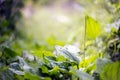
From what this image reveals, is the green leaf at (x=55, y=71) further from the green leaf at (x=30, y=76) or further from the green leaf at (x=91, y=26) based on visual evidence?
the green leaf at (x=91, y=26)

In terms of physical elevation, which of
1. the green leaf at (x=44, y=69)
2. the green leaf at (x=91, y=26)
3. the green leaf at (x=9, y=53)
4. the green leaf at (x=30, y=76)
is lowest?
the green leaf at (x=30, y=76)

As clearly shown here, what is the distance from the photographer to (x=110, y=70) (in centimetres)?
74

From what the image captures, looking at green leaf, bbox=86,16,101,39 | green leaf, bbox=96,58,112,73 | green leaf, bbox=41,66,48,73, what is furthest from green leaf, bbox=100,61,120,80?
green leaf, bbox=86,16,101,39

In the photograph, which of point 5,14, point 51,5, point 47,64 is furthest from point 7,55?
point 51,5

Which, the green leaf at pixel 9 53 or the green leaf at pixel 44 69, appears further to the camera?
the green leaf at pixel 9 53

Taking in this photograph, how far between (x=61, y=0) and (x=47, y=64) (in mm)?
4447

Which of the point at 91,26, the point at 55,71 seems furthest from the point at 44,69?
the point at 91,26

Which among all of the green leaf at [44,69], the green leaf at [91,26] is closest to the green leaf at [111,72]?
the green leaf at [44,69]

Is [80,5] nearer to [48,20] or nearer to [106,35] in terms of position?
[106,35]

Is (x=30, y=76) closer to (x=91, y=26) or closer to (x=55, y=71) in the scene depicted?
(x=55, y=71)

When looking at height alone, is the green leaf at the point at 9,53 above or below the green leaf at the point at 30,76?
above

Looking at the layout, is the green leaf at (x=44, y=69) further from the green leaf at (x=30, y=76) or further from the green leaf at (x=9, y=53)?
the green leaf at (x=9, y=53)

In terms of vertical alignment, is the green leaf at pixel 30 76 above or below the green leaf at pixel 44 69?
below

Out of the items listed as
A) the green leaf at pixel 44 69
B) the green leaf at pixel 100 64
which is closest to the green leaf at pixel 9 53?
the green leaf at pixel 44 69
